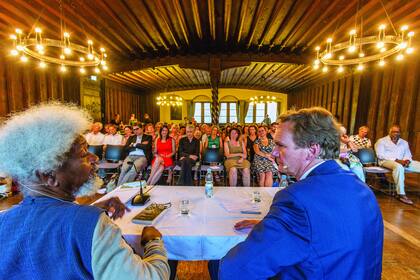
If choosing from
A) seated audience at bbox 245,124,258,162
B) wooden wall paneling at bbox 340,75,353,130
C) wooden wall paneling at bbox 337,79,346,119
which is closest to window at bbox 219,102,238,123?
wooden wall paneling at bbox 337,79,346,119

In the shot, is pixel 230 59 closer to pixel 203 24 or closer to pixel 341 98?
pixel 203 24

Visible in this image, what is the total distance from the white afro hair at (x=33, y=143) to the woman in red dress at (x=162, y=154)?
3753mm

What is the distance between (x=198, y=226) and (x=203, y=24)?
17.8 ft

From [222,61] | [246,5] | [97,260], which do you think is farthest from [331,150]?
[222,61]

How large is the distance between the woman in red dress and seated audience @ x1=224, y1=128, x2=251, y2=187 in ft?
4.17

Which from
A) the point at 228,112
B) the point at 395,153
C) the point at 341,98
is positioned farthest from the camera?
the point at 228,112

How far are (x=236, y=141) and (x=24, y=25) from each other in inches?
222

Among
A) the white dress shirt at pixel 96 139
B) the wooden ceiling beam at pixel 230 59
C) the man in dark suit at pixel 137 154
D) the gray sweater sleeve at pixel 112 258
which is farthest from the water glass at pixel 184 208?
the wooden ceiling beam at pixel 230 59

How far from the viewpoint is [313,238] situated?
0.73 m

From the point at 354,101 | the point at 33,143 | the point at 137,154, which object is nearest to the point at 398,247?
the point at 33,143

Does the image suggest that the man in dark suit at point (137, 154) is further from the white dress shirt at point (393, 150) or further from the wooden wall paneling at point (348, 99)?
the wooden wall paneling at point (348, 99)

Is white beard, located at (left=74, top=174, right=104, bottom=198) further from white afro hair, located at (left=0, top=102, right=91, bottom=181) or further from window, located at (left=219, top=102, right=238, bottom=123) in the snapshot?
window, located at (left=219, top=102, right=238, bottom=123)

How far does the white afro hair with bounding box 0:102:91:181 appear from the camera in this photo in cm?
77

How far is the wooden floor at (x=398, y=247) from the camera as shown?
213 cm
